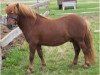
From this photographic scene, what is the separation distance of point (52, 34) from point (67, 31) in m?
0.34

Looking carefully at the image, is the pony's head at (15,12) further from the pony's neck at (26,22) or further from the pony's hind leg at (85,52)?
the pony's hind leg at (85,52)

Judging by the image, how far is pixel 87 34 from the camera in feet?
23.9

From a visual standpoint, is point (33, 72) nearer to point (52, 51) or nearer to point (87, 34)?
point (87, 34)

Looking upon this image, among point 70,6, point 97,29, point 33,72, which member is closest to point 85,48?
point 33,72

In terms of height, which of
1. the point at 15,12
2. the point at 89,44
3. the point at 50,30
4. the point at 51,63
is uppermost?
the point at 15,12

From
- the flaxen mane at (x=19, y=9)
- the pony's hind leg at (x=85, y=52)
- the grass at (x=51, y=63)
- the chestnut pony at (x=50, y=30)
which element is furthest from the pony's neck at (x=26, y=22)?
the pony's hind leg at (x=85, y=52)

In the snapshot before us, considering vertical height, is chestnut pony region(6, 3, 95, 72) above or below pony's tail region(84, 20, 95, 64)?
above

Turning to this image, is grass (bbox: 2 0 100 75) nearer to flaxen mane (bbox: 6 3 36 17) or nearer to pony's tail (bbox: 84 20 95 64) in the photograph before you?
pony's tail (bbox: 84 20 95 64)

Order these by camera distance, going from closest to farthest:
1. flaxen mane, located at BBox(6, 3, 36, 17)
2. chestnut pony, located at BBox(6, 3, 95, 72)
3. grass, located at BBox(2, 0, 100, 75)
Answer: flaxen mane, located at BBox(6, 3, 36, 17) → chestnut pony, located at BBox(6, 3, 95, 72) → grass, located at BBox(2, 0, 100, 75)

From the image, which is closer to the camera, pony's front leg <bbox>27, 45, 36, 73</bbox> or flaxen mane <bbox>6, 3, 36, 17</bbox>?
flaxen mane <bbox>6, 3, 36, 17</bbox>

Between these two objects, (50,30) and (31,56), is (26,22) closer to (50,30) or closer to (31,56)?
(50,30)

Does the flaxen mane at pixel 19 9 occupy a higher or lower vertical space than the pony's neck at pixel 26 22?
higher

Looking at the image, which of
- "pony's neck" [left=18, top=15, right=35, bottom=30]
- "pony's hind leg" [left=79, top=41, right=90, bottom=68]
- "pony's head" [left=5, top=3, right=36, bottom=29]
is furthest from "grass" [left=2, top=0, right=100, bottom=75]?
"pony's head" [left=5, top=3, right=36, bottom=29]

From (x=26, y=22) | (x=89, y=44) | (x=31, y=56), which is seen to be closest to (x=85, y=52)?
(x=89, y=44)
